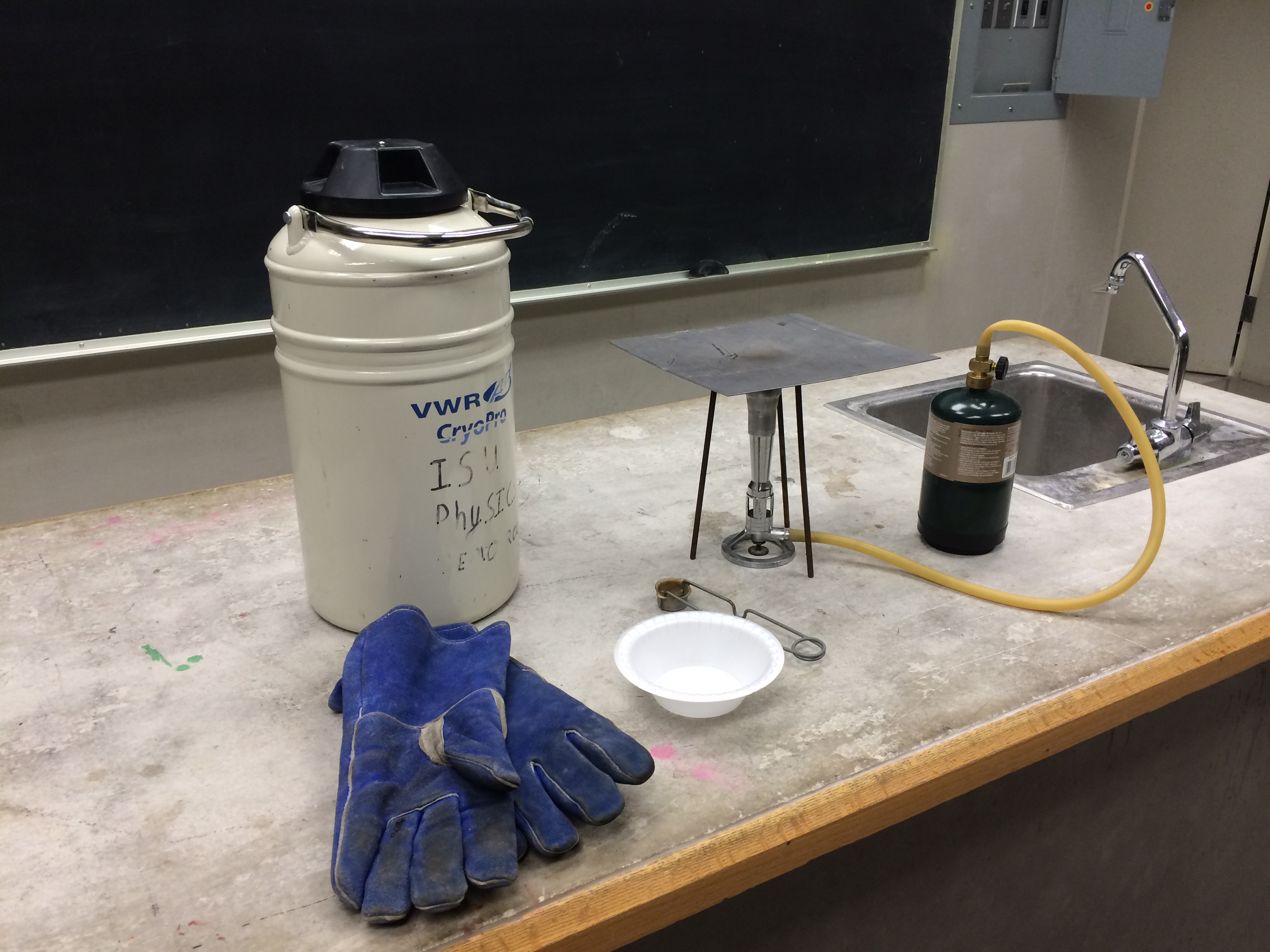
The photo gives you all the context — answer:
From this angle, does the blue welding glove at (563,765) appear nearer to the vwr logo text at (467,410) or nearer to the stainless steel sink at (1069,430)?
the vwr logo text at (467,410)

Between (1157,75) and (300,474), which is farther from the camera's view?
(1157,75)

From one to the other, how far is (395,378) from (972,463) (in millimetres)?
621

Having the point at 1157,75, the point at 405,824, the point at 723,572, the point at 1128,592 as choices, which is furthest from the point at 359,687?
the point at 1157,75

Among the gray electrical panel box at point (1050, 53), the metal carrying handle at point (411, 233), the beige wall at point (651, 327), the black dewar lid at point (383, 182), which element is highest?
the gray electrical panel box at point (1050, 53)

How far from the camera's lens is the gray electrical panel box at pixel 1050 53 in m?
2.39

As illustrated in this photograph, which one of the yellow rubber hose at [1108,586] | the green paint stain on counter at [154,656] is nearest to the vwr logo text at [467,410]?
the green paint stain on counter at [154,656]

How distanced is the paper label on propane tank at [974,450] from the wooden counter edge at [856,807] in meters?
0.25

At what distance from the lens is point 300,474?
0.82 m

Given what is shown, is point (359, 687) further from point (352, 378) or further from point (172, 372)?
point (172, 372)

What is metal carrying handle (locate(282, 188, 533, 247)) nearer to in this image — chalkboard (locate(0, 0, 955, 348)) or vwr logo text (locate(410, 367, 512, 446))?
vwr logo text (locate(410, 367, 512, 446))

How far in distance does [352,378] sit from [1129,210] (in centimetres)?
417

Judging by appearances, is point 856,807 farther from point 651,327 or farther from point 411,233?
point 651,327

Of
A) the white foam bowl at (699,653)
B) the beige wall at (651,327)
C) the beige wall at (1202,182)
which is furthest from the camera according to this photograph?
the beige wall at (1202,182)

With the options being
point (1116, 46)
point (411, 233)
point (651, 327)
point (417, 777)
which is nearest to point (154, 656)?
point (417, 777)
